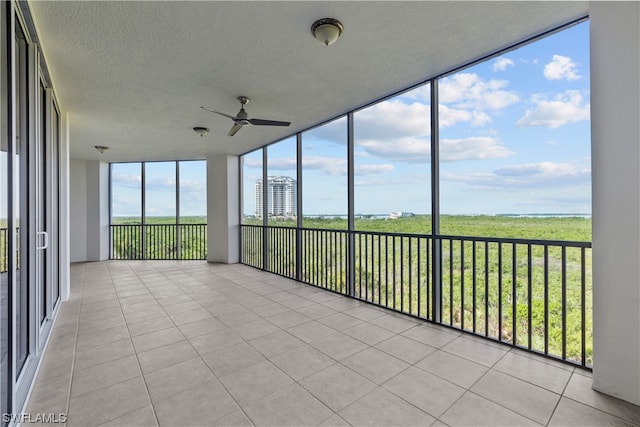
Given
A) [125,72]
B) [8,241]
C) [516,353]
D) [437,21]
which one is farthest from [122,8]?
[516,353]

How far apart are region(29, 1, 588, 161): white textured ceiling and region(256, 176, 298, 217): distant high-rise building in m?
1.63

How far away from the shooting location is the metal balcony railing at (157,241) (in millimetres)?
7117

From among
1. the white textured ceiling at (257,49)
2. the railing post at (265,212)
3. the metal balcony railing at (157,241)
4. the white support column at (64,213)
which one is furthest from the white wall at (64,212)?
the metal balcony railing at (157,241)

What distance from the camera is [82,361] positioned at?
2.18 meters

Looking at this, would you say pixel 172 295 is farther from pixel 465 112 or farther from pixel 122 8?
pixel 465 112

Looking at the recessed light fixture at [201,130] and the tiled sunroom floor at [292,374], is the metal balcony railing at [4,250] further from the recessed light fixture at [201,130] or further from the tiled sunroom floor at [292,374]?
the recessed light fixture at [201,130]

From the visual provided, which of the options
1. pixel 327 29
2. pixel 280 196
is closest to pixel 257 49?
pixel 327 29

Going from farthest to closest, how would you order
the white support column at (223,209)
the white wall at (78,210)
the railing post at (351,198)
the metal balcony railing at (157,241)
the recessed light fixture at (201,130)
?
the metal balcony railing at (157,241), the white wall at (78,210), the white support column at (223,209), the recessed light fixture at (201,130), the railing post at (351,198)

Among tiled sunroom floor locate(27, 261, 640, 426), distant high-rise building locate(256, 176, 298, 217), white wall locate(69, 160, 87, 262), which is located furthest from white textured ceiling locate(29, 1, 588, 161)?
white wall locate(69, 160, 87, 262)

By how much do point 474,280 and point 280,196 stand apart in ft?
12.4

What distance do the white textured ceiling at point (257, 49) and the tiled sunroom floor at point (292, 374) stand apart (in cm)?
241

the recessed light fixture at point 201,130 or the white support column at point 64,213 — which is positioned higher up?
the recessed light fixture at point 201,130

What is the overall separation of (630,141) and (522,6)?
1.09 meters

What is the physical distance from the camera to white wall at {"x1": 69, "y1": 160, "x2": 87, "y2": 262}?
666cm
